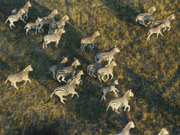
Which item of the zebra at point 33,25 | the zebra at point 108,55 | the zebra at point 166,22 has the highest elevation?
the zebra at point 166,22

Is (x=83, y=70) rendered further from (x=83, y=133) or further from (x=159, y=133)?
(x=159, y=133)

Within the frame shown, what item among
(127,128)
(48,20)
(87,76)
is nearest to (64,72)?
(87,76)

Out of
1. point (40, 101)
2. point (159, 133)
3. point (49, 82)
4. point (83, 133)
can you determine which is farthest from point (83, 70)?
point (159, 133)

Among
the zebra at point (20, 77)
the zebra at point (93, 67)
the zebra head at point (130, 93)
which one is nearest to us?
the zebra head at point (130, 93)

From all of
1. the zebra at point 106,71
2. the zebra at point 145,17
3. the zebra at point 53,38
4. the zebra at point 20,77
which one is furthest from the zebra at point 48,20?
the zebra at point 106,71

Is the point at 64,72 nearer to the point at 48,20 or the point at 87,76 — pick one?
the point at 87,76

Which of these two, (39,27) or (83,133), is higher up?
(39,27)

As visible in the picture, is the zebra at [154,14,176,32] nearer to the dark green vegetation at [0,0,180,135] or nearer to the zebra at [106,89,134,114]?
the dark green vegetation at [0,0,180,135]

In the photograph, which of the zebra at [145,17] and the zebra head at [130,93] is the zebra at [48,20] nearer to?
the zebra at [145,17]
